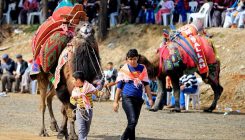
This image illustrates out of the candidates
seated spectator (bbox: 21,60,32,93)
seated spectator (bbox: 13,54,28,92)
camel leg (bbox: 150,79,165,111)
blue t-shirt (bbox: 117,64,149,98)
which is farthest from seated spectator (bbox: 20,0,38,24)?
blue t-shirt (bbox: 117,64,149,98)

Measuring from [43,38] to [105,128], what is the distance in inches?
101

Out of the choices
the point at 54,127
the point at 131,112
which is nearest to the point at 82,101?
the point at 131,112

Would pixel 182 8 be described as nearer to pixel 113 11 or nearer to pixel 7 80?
pixel 113 11

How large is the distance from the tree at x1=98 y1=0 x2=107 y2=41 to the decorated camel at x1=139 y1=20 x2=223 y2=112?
8.33 metres

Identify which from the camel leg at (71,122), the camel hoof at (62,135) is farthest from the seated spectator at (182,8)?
the camel leg at (71,122)

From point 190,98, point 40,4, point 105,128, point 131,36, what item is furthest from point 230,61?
point 40,4

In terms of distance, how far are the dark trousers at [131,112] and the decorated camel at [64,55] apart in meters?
0.99

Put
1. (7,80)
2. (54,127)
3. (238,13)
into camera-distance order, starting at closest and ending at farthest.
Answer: (54,127)
(238,13)
(7,80)

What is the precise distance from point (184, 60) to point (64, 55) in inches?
339

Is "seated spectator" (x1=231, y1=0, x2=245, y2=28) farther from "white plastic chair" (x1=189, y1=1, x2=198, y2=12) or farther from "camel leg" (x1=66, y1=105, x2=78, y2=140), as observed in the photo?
"camel leg" (x1=66, y1=105, x2=78, y2=140)

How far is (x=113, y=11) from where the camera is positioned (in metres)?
33.1

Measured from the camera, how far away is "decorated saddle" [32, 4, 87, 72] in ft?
51.0

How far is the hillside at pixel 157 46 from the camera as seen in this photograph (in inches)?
974

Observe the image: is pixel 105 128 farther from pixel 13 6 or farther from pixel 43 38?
pixel 13 6
